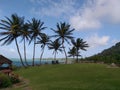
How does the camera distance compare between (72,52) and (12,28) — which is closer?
(12,28)

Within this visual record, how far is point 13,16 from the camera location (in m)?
60.0

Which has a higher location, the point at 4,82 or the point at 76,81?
the point at 76,81

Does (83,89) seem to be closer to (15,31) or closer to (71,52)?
(15,31)

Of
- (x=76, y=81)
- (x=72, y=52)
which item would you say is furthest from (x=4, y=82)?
(x=72, y=52)

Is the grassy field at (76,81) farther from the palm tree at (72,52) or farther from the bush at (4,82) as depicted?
the palm tree at (72,52)

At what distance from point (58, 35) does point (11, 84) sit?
47.4 metres

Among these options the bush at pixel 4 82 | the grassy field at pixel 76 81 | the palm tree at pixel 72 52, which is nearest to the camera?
the grassy field at pixel 76 81

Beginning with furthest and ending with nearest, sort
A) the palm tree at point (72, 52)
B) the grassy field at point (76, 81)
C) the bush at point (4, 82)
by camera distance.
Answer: the palm tree at point (72, 52)
the bush at point (4, 82)
the grassy field at point (76, 81)

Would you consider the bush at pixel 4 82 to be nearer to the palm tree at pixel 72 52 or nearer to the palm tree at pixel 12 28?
the palm tree at pixel 12 28

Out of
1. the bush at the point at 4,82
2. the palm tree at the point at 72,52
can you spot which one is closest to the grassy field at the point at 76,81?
the bush at the point at 4,82

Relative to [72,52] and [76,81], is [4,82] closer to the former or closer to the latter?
[76,81]

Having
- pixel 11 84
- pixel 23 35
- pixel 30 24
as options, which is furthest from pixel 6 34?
pixel 11 84

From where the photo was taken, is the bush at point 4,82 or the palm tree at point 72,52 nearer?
the bush at point 4,82

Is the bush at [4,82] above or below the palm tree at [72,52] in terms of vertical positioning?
below
